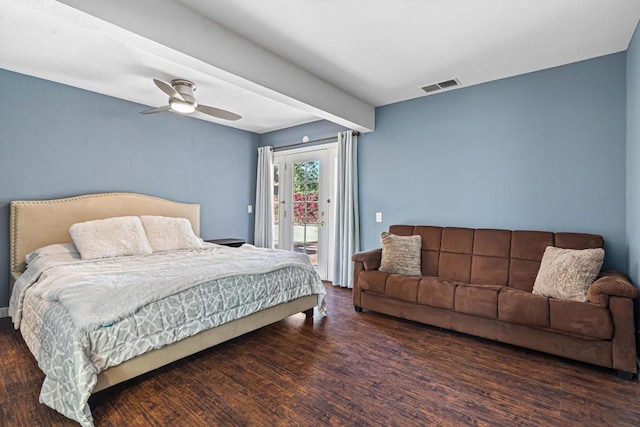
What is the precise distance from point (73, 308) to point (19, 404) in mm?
697

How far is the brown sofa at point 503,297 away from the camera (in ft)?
7.23

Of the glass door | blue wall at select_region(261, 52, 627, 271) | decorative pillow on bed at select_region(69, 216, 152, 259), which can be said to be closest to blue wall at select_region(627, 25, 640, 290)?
blue wall at select_region(261, 52, 627, 271)

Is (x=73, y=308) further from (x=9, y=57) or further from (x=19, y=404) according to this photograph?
(x=9, y=57)

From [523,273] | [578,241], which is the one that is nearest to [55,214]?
[523,273]

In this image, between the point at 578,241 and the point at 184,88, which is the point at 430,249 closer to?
the point at 578,241

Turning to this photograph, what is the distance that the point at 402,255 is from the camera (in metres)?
3.48

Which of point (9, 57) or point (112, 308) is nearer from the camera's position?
point (112, 308)

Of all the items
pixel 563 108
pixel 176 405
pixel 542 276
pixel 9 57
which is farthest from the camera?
pixel 563 108

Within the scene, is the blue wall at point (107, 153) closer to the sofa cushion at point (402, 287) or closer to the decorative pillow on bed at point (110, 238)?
the decorative pillow on bed at point (110, 238)

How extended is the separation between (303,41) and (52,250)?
3126 millimetres

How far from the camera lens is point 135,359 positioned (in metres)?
1.94

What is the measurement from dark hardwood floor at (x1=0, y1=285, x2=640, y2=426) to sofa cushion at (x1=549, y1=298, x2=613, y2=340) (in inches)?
11.9

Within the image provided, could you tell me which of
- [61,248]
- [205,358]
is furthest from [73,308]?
[61,248]

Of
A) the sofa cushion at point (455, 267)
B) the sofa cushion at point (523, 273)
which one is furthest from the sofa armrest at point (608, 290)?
the sofa cushion at point (455, 267)
